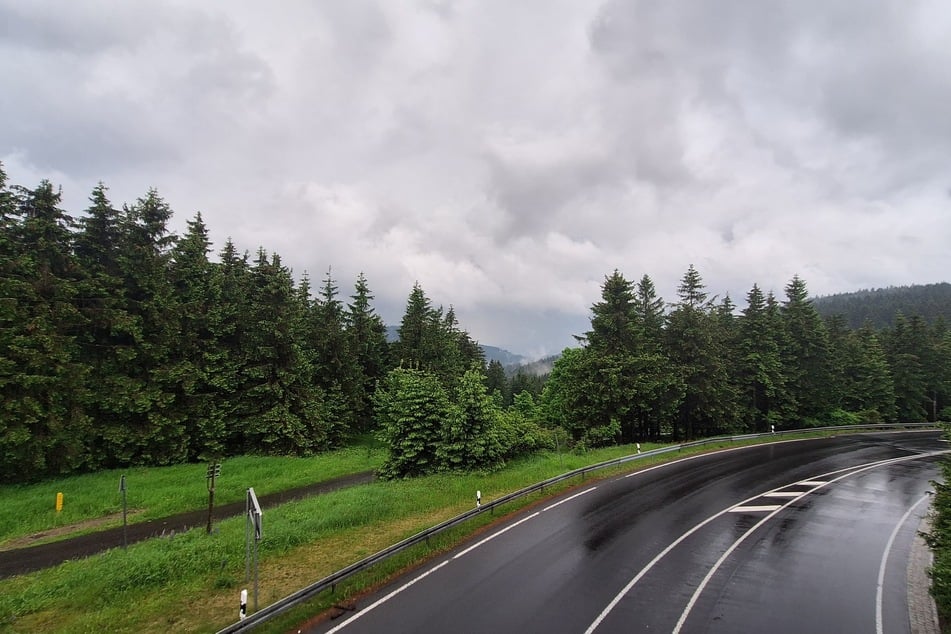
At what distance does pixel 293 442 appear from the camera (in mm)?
34750

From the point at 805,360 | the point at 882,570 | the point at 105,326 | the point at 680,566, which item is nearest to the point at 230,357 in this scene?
the point at 105,326

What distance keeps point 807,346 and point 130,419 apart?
194 feet

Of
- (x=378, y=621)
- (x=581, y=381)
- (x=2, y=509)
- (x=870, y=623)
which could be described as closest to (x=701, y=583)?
(x=870, y=623)

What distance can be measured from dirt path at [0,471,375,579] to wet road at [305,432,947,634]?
13.6 metres

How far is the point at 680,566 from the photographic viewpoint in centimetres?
1212

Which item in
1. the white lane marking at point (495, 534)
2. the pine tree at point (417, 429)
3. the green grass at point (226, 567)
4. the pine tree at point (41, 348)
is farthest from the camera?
the pine tree at point (417, 429)

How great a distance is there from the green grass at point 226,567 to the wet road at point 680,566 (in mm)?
2069

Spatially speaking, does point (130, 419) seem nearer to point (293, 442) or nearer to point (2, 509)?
point (2, 509)

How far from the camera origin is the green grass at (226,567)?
403 inches

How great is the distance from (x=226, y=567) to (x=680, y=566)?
44.9 feet

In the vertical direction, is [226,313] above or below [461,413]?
above

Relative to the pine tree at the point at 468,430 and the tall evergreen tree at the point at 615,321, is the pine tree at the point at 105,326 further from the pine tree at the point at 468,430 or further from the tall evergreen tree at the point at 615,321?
the tall evergreen tree at the point at 615,321

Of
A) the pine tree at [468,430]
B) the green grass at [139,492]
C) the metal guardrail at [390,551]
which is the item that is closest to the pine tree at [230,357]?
the green grass at [139,492]

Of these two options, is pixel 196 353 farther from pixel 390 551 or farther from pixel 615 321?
pixel 615 321
